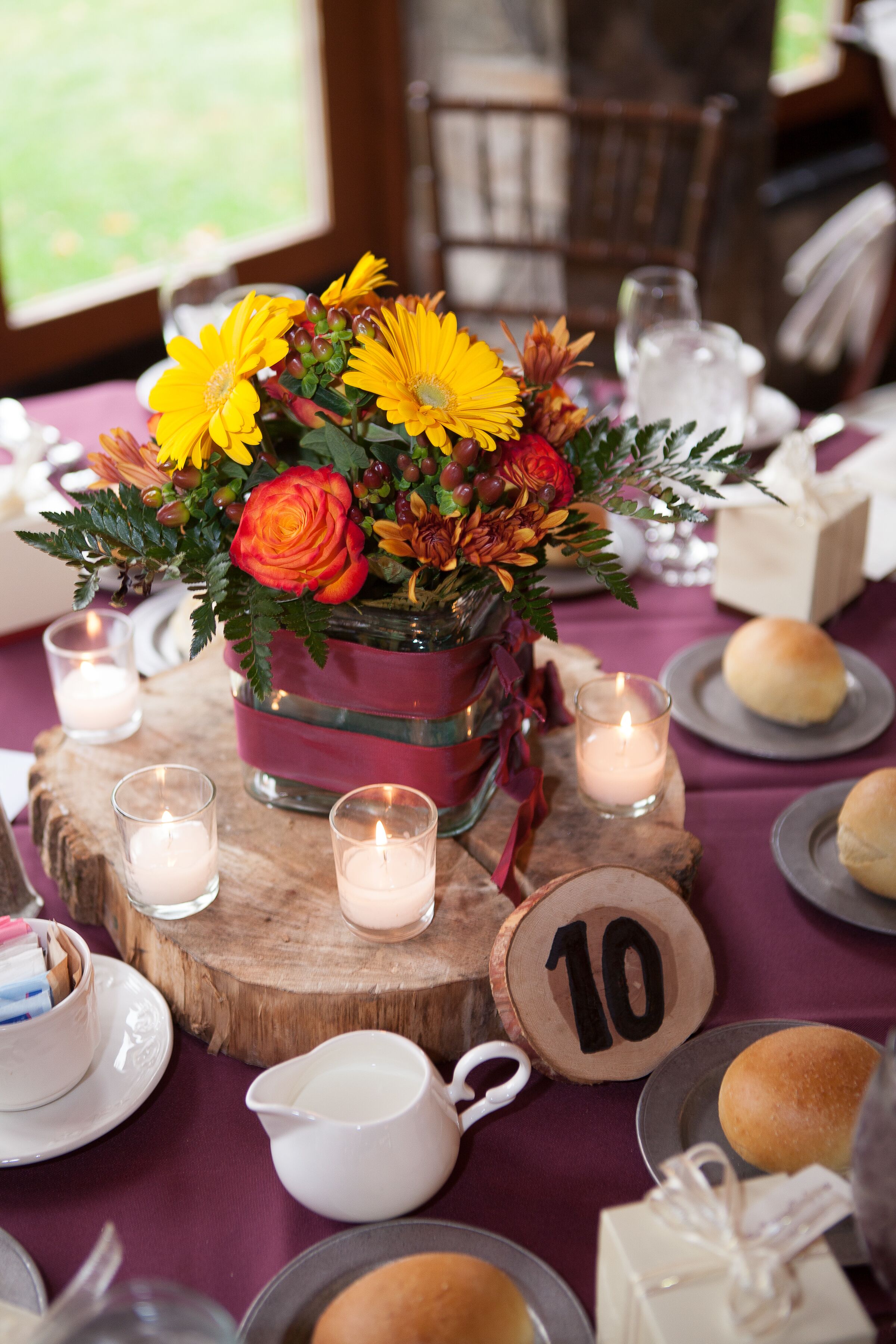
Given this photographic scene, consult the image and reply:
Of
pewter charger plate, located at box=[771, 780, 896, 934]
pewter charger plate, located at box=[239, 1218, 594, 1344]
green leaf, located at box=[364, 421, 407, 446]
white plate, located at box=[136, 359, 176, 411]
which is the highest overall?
green leaf, located at box=[364, 421, 407, 446]

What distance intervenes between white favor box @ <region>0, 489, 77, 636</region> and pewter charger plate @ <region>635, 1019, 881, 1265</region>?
0.85 metres

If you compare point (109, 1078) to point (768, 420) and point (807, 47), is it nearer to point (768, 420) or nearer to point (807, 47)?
point (768, 420)

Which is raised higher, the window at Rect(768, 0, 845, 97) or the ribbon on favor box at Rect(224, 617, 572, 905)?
the window at Rect(768, 0, 845, 97)

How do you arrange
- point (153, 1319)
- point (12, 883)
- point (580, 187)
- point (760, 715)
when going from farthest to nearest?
point (580, 187) < point (760, 715) < point (12, 883) < point (153, 1319)

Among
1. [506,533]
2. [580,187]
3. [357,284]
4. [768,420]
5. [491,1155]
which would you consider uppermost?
[357,284]

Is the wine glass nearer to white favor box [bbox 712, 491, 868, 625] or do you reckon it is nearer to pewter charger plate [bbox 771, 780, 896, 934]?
white favor box [bbox 712, 491, 868, 625]

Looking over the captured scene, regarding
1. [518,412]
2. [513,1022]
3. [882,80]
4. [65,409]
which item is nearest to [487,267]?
[882,80]

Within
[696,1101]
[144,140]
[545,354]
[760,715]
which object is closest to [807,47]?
[144,140]

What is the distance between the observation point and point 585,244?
7.24 feet

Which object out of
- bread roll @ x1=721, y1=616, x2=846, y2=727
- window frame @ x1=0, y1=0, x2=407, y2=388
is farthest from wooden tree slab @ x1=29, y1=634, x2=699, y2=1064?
window frame @ x1=0, y1=0, x2=407, y2=388

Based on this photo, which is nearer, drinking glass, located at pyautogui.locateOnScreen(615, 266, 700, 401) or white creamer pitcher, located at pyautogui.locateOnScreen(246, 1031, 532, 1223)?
white creamer pitcher, located at pyautogui.locateOnScreen(246, 1031, 532, 1223)

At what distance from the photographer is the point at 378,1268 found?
0.68 metres

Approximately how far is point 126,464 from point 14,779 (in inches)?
16.1

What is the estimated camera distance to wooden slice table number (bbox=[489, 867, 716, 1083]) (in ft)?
2.76
